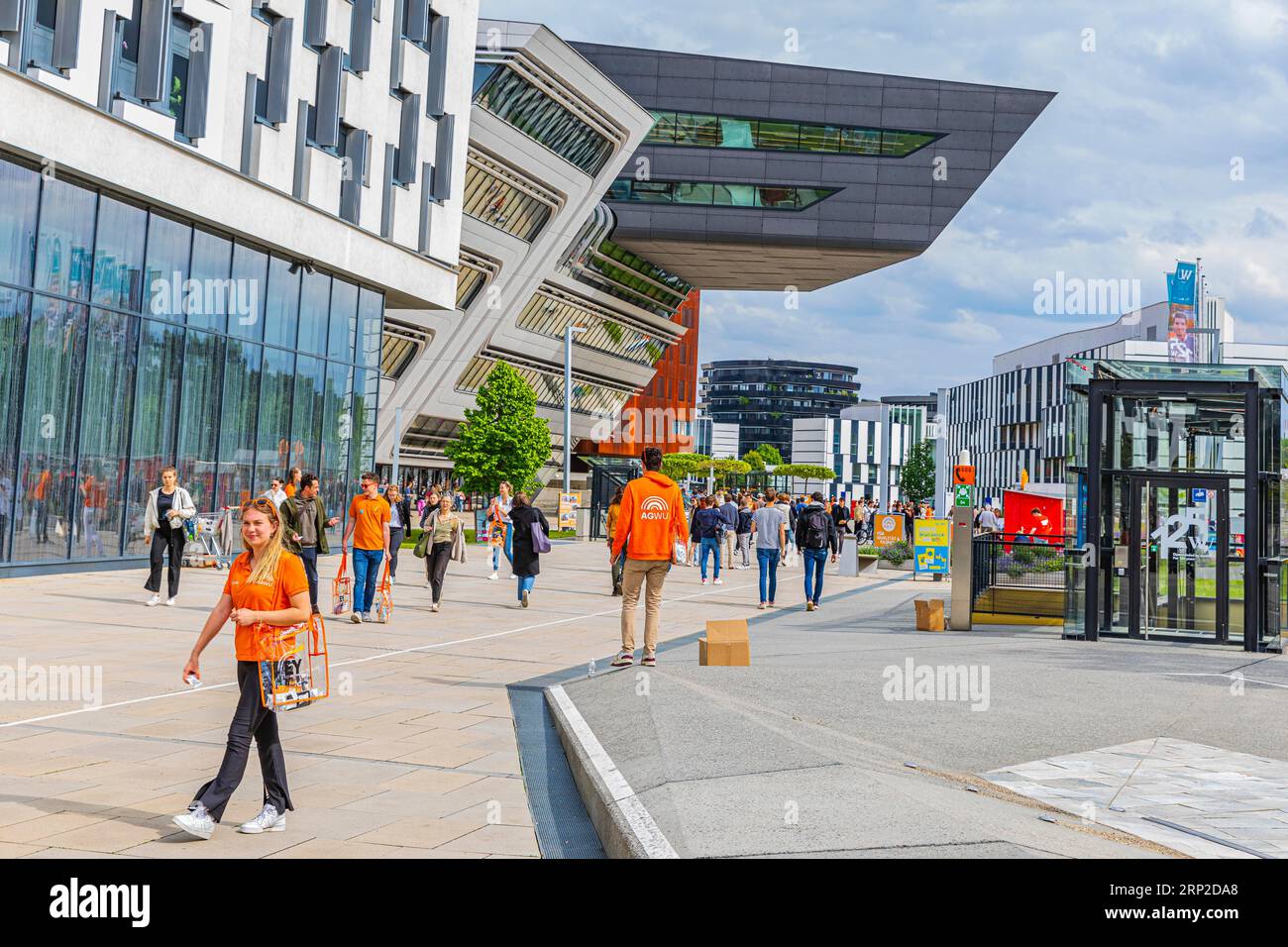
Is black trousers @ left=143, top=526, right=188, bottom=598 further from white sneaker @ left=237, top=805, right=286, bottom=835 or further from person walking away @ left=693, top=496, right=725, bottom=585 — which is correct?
white sneaker @ left=237, top=805, right=286, bottom=835

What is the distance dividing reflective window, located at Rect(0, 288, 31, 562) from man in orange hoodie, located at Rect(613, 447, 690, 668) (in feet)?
40.1

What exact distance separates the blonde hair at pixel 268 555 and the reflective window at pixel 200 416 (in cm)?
1974

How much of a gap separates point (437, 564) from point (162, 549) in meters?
3.61

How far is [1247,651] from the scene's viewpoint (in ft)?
49.1

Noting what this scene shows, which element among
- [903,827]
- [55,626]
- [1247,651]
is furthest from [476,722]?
[1247,651]

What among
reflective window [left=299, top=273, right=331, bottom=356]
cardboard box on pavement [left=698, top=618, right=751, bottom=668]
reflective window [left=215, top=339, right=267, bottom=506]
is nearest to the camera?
cardboard box on pavement [left=698, top=618, right=751, bottom=668]

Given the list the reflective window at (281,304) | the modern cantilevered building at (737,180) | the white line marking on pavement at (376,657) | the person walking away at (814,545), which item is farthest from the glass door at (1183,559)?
the modern cantilevered building at (737,180)

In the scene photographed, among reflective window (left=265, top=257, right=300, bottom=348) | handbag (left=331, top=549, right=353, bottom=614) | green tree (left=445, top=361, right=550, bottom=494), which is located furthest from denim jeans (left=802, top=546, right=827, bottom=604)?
green tree (left=445, top=361, right=550, bottom=494)

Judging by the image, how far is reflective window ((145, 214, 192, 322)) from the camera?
23.5 metres

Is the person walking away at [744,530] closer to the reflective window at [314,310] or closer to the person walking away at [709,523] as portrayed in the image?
the person walking away at [709,523]

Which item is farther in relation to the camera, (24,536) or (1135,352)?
(1135,352)

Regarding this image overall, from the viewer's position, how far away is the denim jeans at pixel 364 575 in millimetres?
16203
